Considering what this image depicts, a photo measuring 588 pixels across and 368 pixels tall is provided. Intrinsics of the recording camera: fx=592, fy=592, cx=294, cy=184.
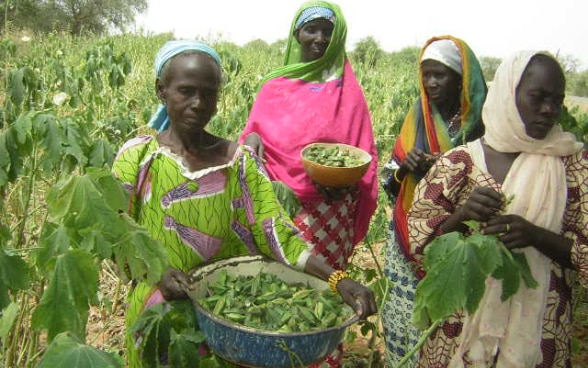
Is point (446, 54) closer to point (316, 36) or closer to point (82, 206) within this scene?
point (316, 36)

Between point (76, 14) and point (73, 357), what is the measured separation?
26.5 m

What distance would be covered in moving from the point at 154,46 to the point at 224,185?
718 centimetres

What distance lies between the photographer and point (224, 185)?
66.4 inches

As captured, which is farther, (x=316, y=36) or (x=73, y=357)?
(x=316, y=36)

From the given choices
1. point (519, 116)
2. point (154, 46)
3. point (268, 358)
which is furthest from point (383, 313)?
point (154, 46)

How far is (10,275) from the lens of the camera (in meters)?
1.19

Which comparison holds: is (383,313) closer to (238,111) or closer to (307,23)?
(307,23)

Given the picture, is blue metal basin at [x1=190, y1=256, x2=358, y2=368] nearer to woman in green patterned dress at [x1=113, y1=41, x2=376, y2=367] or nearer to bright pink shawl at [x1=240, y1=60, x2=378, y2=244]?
woman in green patterned dress at [x1=113, y1=41, x2=376, y2=367]

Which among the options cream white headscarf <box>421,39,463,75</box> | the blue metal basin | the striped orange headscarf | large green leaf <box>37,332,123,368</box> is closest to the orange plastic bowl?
the striped orange headscarf

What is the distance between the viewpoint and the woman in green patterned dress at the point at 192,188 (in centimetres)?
162

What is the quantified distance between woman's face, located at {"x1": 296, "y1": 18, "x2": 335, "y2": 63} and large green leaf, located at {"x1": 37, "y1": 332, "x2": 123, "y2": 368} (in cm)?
211

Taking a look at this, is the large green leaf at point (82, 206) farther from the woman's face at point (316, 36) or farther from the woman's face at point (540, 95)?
the woman's face at point (316, 36)

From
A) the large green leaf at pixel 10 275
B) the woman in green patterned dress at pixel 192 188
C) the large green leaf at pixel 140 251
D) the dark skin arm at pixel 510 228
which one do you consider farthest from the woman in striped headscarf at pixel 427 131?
the large green leaf at pixel 10 275

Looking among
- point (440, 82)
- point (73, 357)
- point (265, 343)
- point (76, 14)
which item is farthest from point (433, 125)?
point (76, 14)
